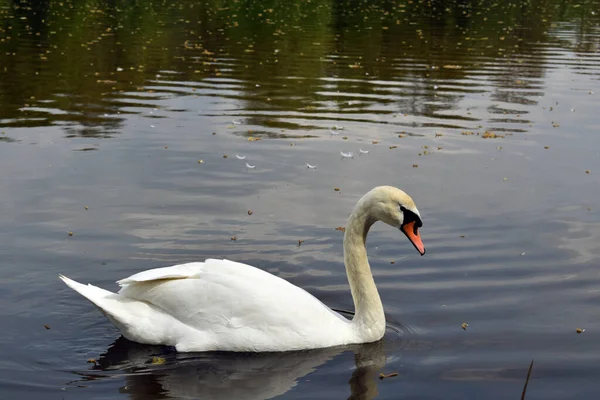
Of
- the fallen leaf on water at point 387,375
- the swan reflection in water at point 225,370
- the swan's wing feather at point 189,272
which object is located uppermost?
the swan's wing feather at point 189,272

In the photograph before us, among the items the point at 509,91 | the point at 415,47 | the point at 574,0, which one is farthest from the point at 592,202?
the point at 574,0

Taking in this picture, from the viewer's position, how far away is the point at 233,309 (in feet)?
22.2

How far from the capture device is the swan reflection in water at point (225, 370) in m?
6.28

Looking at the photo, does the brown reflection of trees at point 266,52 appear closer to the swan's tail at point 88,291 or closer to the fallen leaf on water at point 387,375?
the swan's tail at point 88,291

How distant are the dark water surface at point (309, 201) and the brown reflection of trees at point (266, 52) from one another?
0.45ft

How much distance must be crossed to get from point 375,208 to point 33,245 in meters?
3.94

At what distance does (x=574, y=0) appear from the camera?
4400cm

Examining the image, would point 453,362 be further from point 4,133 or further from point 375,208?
point 4,133

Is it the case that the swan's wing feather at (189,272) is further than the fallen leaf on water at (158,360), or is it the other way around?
the swan's wing feather at (189,272)

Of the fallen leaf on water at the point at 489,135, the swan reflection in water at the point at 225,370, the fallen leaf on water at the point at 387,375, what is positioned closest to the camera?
the swan reflection in water at the point at 225,370

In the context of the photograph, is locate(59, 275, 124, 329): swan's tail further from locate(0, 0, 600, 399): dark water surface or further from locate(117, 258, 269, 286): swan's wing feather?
locate(0, 0, 600, 399): dark water surface

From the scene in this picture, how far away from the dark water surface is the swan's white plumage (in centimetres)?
13

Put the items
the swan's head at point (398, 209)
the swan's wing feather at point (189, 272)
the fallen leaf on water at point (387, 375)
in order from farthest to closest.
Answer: the swan's head at point (398, 209)
the swan's wing feather at point (189, 272)
the fallen leaf on water at point (387, 375)

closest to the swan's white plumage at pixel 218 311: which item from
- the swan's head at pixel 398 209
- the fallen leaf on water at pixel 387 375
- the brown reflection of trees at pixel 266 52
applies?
the fallen leaf on water at pixel 387 375
